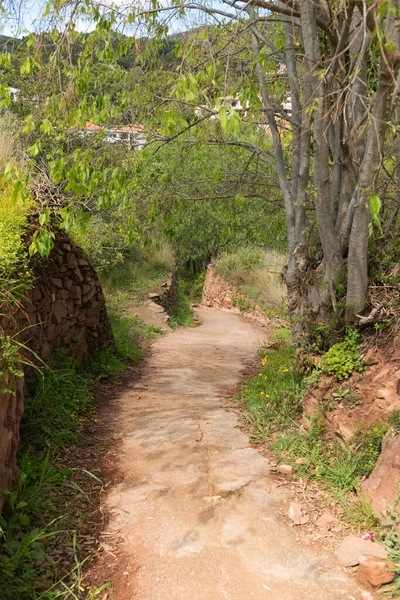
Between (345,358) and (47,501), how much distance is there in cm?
276

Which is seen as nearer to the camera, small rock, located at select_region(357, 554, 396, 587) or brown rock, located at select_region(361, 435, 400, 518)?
small rock, located at select_region(357, 554, 396, 587)

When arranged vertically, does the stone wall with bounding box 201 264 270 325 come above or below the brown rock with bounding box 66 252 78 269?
below

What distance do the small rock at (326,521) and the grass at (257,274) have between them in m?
10.8

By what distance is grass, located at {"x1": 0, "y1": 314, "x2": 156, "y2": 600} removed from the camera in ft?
9.15

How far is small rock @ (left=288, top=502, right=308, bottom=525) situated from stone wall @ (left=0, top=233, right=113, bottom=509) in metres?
1.99

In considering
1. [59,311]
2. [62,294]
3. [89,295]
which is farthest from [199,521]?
[89,295]

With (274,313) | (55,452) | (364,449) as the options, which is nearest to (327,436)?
(364,449)

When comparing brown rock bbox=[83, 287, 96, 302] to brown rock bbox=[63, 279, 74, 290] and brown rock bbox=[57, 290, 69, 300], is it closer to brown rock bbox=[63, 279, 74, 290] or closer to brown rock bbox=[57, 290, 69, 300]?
brown rock bbox=[63, 279, 74, 290]

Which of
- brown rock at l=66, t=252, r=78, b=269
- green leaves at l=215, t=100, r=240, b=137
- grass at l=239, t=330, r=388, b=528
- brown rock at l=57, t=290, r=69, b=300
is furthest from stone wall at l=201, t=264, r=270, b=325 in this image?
green leaves at l=215, t=100, r=240, b=137

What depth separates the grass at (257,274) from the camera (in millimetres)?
15414

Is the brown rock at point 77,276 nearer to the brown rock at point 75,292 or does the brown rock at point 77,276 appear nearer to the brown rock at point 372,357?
the brown rock at point 75,292

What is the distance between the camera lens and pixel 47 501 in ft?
11.4

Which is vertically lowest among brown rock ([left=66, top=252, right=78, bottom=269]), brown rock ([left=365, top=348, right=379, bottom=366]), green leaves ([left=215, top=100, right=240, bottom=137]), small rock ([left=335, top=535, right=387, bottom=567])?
small rock ([left=335, top=535, right=387, bottom=567])

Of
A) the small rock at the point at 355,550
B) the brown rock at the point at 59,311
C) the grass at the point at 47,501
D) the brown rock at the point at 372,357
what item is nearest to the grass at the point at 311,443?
the small rock at the point at 355,550
